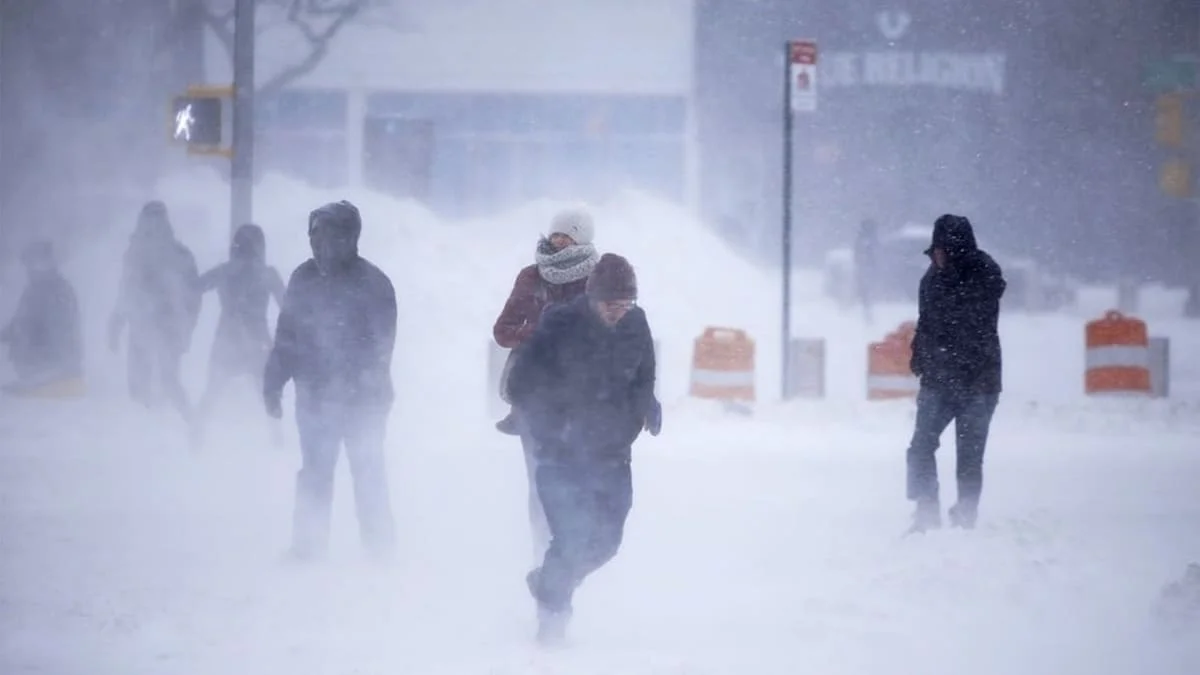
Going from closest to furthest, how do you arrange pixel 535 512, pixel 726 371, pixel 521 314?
pixel 521 314
pixel 535 512
pixel 726 371

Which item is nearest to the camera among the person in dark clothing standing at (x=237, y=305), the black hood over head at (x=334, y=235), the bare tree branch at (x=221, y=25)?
the black hood over head at (x=334, y=235)

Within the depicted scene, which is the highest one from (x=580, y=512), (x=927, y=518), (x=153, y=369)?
(x=153, y=369)

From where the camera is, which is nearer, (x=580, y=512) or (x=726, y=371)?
(x=580, y=512)

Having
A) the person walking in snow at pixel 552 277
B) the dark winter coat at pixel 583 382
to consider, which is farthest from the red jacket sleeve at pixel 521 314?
the dark winter coat at pixel 583 382

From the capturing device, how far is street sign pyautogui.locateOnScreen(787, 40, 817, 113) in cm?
1438

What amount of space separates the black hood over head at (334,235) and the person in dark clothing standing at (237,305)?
13.8 feet

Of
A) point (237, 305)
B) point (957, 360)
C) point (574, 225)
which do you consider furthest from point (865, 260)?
point (574, 225)

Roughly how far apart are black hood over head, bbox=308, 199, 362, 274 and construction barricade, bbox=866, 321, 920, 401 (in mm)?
7817

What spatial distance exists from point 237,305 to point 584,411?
6.46 m

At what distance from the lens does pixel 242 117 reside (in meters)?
13.8

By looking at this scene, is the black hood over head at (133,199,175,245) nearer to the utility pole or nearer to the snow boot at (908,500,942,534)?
the utility pole

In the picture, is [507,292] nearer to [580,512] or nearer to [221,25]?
[221,25]

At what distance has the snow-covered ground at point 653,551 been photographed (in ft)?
20.3

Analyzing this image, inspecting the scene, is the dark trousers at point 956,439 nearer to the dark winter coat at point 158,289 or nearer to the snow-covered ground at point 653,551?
the snow-covered ground at point 653,551
